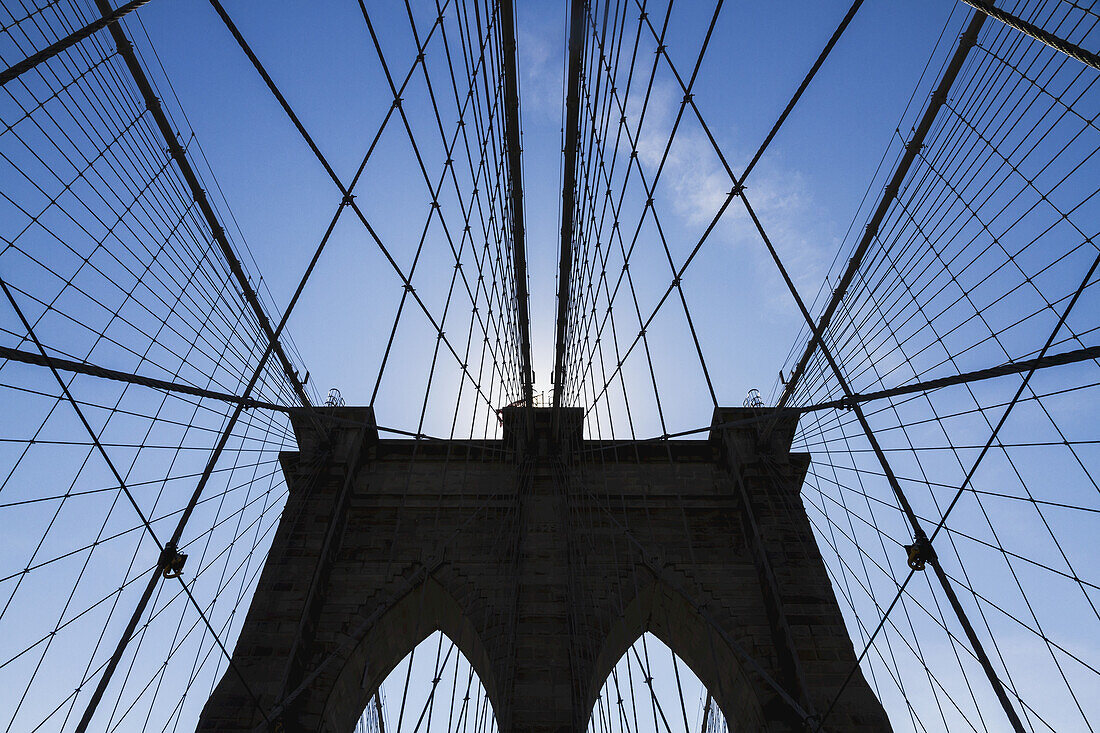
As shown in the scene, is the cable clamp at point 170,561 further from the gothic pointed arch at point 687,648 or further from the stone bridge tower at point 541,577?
the gothic pointed arch at point 687,648

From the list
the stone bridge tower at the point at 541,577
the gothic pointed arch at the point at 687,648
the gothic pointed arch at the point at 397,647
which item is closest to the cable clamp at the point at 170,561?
the stone bridge tower at the point at 541,577

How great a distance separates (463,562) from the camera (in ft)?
43.2

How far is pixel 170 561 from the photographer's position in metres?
5.91

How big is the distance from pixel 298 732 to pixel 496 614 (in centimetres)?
376

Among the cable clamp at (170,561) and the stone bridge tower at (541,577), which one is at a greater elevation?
the stone bridge tower at (541,577)

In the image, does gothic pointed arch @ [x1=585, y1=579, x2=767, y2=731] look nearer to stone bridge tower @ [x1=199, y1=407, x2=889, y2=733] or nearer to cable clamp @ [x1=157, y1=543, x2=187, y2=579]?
stone bridge tower @ [x1=199, y1=407, x2=889, y2=733]

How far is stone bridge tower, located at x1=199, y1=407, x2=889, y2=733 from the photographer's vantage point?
10.8 meters

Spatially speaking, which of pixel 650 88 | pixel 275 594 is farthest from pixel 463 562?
pixel 650 88

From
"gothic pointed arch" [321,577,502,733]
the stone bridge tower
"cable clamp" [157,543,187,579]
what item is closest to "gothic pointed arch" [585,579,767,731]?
the stone bridge tower

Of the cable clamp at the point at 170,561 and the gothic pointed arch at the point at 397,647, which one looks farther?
the gothic pointed arch at the point at 397,647

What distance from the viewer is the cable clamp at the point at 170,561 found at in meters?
5.70

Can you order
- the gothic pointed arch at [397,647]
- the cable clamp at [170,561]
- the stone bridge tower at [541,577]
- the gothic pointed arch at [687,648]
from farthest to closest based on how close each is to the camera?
the gothic pointed arch at [397,647] → the gothic pointed arch at [687,648] → the stone bridge tower at [541,577] → the cable clamp at [170,561]

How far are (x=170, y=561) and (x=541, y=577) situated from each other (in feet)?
26.4

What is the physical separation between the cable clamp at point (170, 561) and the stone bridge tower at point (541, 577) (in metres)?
4.09
